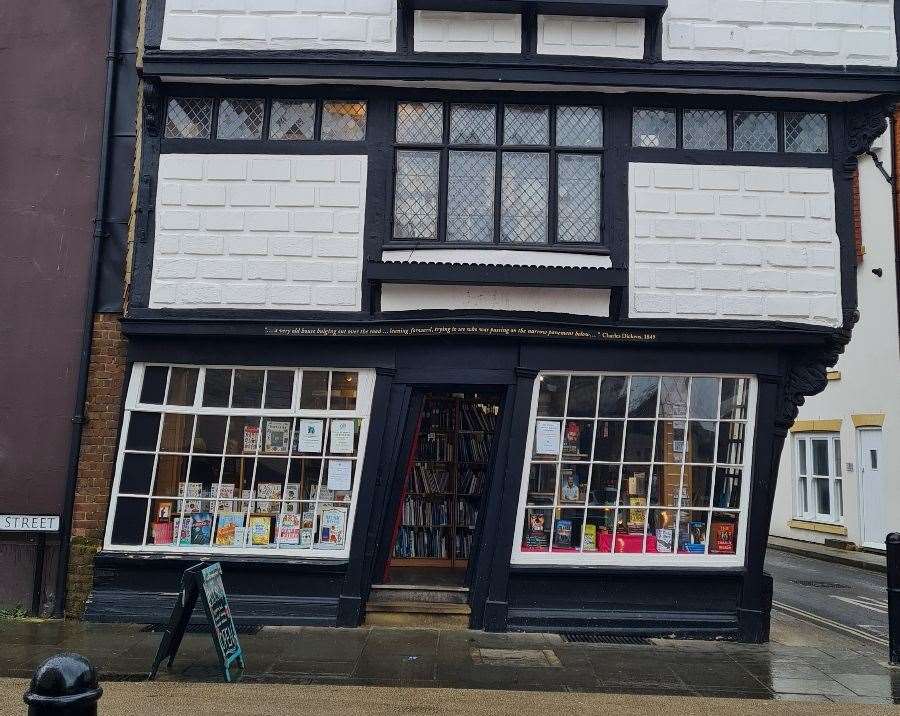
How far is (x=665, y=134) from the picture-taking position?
8.91 m

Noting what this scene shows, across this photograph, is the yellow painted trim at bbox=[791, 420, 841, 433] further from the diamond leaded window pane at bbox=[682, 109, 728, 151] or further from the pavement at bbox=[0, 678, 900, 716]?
the pavement at bbox=[0, 678, 900, 716]

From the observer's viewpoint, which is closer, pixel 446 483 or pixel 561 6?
pixel 561 6

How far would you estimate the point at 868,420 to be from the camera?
16.5m

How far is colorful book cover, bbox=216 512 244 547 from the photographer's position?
28.3 feet

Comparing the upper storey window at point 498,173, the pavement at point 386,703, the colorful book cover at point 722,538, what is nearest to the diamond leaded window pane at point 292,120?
the upper storey window at point 498,173

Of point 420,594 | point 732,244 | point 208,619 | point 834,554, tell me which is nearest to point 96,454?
point 208,619

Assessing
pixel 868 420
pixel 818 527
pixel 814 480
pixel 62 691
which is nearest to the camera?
pixel 62 691

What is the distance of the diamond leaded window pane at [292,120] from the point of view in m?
8.87

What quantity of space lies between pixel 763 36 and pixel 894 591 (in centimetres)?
618

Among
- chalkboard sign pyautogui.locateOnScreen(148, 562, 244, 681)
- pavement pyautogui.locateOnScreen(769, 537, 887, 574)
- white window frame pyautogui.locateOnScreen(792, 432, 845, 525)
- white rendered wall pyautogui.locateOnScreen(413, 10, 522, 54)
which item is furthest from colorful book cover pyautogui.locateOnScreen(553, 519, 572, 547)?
white window frame pyautogui.locateOnScreen(792, 432, 845, 525)

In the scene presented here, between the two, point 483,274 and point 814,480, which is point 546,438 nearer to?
point 483,274

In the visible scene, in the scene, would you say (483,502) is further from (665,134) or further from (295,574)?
(665,134)

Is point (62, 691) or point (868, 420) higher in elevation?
point (868, 420)

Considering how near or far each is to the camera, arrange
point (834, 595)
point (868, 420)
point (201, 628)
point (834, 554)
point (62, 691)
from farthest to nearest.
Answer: point (868, 420) < point (834, 554) < point (834, 595) < point (201, 628) < point (62, 691)
